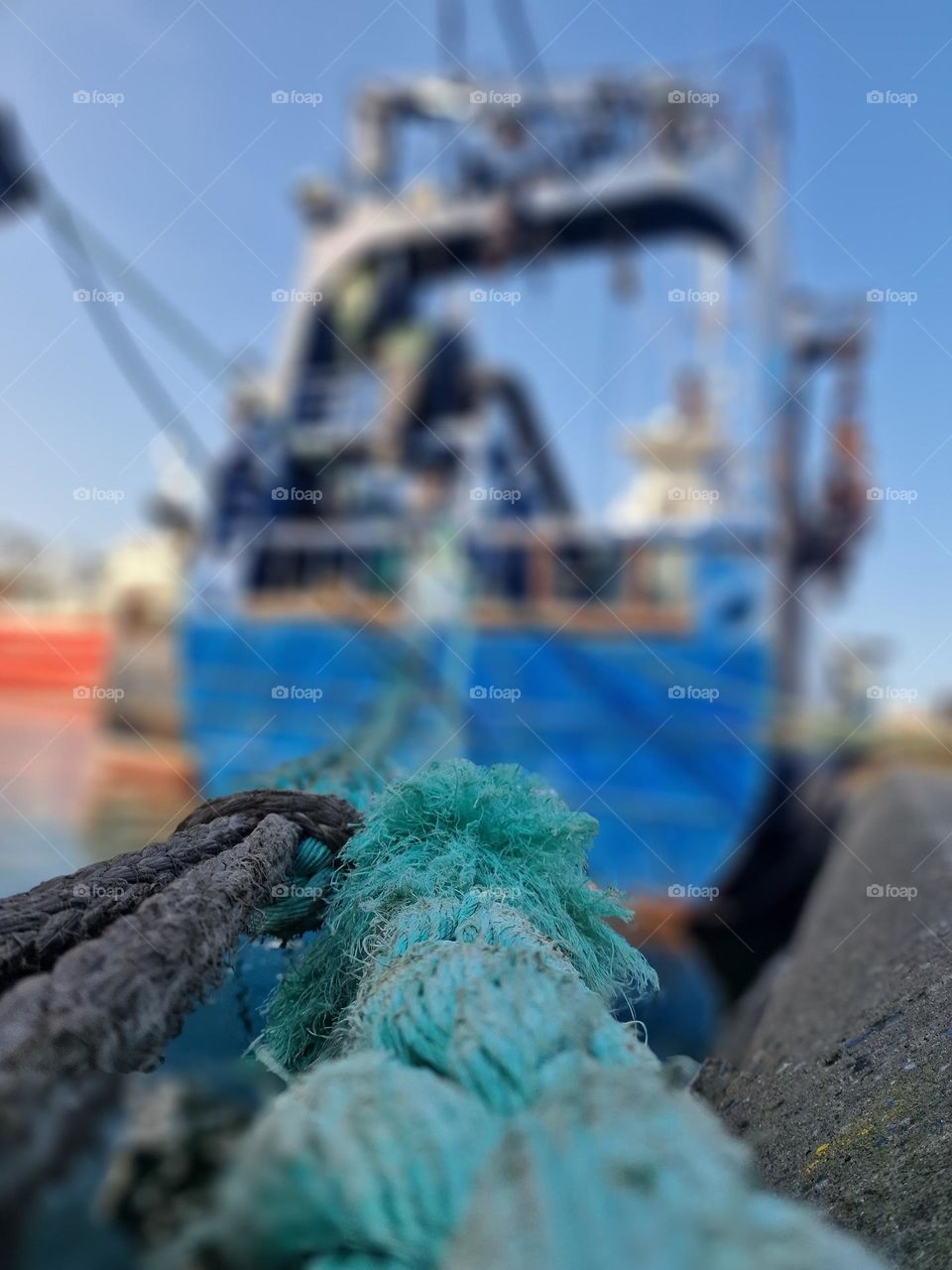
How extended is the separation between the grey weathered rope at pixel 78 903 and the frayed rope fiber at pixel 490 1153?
207 mm

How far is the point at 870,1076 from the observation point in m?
1.21

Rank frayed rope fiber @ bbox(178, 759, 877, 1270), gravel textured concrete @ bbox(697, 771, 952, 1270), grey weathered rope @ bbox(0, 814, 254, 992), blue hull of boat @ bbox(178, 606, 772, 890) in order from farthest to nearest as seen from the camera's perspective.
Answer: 1. blue hull of boat @ bbox(178, 606, 772, 890)
2. gravel textured concrete @ bbox(697, 771, 952, 1270)
3. grey weathered rope @ bbox(0, 814, 254, 992)
4. frayed rope fiber @ bbox(178, 759, 877, 1270)

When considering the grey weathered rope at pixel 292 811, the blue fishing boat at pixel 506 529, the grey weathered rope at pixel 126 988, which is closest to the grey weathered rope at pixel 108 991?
the grey weathered rope at pixel 126 988

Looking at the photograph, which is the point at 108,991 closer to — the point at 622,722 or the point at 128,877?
the point at 128,877

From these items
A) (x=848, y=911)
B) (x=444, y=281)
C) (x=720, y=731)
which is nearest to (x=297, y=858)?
(x=848, y=911)

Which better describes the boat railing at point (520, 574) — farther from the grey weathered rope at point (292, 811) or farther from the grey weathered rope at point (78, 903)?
the grey weathered rope at point (78, 903)

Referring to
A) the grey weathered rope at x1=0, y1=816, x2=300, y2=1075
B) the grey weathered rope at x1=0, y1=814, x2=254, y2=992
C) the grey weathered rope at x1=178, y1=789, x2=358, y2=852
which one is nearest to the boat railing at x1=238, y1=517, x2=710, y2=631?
the grey weathered rope at x1=178, y1=789, x2=358, y2=852

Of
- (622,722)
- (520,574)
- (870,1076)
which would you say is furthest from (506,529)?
(870,1076)

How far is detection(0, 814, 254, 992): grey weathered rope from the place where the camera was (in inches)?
26.0

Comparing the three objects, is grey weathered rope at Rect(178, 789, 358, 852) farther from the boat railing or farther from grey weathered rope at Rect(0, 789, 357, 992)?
the boat railing

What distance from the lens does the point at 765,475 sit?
660 cm

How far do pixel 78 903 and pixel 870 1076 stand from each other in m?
1.02

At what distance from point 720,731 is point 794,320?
13.0 feet

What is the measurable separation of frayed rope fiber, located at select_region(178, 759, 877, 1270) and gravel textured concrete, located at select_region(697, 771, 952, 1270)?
46 cm
